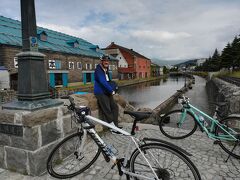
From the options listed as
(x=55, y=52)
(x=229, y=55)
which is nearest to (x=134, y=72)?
(x=229, y=55)

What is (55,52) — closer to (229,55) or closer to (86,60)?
(86,60)

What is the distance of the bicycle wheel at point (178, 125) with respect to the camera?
5141 mm

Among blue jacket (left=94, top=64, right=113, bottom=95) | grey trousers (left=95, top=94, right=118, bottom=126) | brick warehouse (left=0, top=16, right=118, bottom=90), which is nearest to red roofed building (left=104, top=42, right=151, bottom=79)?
brick warehouse (left=0, top=16, right=118, bottom=90)

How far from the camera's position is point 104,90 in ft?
17.0

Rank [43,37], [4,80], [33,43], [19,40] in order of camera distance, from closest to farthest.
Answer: [33,43]
[4,80]
[19,40]
[43,37]

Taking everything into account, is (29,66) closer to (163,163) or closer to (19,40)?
(163,163)

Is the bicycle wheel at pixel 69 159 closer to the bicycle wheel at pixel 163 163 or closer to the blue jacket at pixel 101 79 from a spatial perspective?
the bicycle wheel at pixel 163 163

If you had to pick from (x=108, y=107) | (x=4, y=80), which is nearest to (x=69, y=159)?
(x=108, y=107)

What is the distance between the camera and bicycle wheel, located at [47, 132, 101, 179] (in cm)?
334

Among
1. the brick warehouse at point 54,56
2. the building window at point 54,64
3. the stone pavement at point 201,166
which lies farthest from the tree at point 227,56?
the stone pavement at point 201,166

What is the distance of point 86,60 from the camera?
38.3 metres

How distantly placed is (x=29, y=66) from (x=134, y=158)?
238 cm

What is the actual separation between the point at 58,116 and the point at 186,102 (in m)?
3.23

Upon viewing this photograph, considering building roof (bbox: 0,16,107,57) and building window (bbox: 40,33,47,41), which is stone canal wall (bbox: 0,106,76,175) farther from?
building window (bbox: 40,33,47,41)
